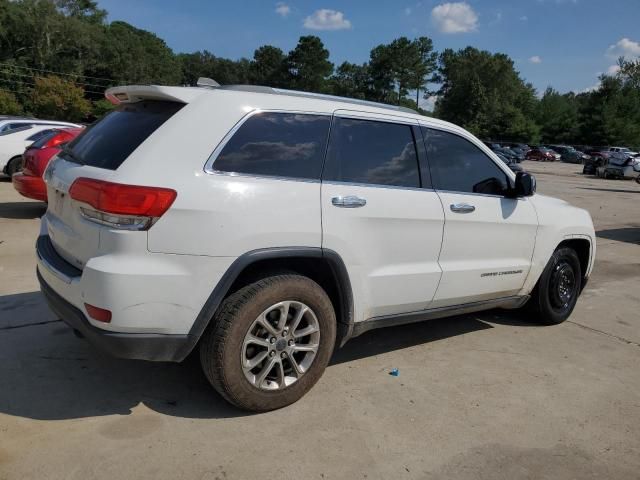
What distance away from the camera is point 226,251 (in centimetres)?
291

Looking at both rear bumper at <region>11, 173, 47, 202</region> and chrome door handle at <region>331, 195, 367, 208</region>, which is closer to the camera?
chrome door handle at <region>331, 195, 367, 208</region>

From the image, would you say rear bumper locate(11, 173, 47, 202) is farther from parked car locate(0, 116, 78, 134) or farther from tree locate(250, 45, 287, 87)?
tree locate(250, 45, 287, 87)

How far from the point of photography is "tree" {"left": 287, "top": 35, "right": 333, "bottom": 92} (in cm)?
9769

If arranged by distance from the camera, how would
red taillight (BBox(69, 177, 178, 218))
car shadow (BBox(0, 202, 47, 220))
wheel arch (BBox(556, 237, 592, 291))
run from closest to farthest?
red taillight (BBox(69, 177, 178, 218)) < wheel arch (BBox(556, 237, 592, 291)) < car shadow (BBox(0, 202, 47, 220))

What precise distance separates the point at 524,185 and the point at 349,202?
1.79m

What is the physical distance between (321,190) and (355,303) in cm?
77

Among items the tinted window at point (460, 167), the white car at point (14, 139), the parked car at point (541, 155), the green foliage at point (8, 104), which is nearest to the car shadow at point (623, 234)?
the tinted window at point (460, 167)

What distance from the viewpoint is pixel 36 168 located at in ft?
26.8

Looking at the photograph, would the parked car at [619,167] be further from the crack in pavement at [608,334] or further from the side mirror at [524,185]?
the side mirror at [524,185]

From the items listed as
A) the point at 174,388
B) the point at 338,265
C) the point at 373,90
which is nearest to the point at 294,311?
the point at 338,265

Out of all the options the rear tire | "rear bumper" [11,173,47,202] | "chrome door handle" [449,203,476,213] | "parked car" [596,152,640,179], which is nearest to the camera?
"chrome door handle" [449,203,476,213]

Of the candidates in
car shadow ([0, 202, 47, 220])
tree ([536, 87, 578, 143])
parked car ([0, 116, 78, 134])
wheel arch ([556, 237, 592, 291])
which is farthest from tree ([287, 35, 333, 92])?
wheel arch ([556, 237, 592, 291])

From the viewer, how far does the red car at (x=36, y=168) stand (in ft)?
26.6

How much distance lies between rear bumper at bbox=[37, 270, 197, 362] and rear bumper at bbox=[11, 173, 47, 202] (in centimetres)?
583
